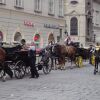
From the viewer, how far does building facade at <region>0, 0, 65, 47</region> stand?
37344mm

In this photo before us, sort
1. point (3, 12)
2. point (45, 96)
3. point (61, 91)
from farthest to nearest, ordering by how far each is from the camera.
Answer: point (3, 12) < point (61, 91) < point (45, 96)

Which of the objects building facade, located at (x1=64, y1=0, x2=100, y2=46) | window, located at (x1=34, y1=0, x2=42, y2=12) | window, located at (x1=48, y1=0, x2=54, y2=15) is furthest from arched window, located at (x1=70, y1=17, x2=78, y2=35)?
window, located at (x1=34, y1=0, x2=42, y2=12)

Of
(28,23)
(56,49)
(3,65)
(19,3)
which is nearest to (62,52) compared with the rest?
(56,49)

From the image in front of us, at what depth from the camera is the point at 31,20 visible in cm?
4212

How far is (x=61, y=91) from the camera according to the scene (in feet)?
52.5

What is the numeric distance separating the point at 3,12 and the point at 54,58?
949 centimetres

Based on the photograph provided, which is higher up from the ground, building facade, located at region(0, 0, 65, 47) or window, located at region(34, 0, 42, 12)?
window, located at region(34, 0, 42, 12)

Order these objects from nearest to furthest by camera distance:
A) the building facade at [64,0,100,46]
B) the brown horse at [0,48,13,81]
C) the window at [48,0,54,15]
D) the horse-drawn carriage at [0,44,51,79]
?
1. the brown horse at [0,48,13,81]
2. the horse-drawn carriage at [0,44,51,79]
3. the window at [48,0,54,15]
4. the building facade at [64,0,100,46]

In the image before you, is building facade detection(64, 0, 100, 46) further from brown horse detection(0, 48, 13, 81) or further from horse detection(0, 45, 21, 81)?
brown horse detection(0, 48, 13, 81)

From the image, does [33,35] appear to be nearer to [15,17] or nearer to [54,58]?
[15,17]

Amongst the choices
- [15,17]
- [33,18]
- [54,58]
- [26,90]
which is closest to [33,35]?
[33,18]

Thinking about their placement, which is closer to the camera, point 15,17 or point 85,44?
point 15,17

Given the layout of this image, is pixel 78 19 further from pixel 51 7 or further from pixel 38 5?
pixel 38 5

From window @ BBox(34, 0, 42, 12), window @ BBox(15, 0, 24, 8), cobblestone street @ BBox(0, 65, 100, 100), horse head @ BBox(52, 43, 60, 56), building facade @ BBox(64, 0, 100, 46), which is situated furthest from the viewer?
building facade @ BBox(64, 0, 100, 46)
